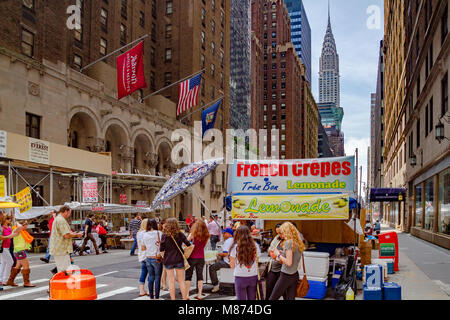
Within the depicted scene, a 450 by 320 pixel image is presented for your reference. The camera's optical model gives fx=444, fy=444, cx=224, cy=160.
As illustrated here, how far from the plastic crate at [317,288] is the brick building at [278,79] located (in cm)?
10798

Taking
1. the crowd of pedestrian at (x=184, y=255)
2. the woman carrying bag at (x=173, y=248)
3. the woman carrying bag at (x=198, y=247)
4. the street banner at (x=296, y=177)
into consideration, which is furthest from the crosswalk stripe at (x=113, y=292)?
the street banner at (x=296, y=177)

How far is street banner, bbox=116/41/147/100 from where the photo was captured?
30.2m

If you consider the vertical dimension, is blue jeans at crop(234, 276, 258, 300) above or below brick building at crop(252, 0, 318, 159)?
below

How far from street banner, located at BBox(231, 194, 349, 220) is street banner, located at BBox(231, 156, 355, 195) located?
0.38 meters

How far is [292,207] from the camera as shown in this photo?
37.4 feet

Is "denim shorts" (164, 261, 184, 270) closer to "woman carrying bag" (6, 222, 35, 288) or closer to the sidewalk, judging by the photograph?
"woman carrying bag" (6, 222, 35, 288)

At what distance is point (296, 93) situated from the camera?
135 meters

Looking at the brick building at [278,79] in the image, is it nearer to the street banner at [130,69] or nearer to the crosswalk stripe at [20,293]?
the street banner at [130,69]

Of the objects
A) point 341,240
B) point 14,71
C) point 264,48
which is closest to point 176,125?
point 14,71

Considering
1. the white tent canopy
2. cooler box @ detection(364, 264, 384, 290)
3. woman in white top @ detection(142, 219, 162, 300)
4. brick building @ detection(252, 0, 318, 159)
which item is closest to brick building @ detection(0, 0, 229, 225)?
the white tent canopy

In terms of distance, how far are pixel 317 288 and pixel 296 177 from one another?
2981 mm

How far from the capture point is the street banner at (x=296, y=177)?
38.5 ft

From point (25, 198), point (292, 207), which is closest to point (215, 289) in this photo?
point (292, 207)
